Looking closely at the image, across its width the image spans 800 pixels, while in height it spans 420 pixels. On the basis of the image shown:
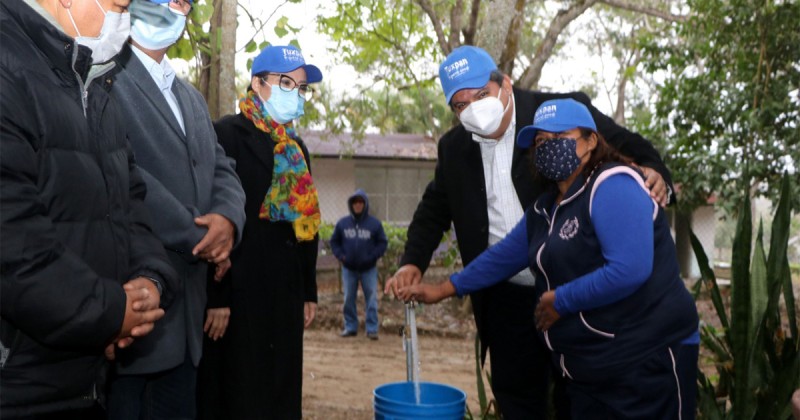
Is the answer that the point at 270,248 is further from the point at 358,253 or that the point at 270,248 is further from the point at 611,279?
the point at 358,253

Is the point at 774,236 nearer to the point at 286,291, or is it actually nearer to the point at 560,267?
the point at 560,267

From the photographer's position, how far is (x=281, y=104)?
143 inches

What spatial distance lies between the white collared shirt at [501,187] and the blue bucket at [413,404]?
617mm

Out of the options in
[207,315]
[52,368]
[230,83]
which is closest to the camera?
[52,368]

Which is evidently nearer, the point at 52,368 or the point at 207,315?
the point at 52,368

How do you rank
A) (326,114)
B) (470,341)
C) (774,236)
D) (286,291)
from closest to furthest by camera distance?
(286,291)
(774,236)
(470,341)
(326,114)

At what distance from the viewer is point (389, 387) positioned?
3.26 meters

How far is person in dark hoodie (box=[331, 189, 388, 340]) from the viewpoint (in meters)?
11.0

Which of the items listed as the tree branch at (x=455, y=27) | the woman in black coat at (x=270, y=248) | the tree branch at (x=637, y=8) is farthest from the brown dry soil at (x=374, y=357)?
the tree branch at (x=637, y=8)

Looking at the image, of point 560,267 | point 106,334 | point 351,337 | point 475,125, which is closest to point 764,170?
point 351,337

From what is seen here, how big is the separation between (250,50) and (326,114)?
921 centimetres

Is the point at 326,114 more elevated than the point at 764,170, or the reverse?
the point at 326,114

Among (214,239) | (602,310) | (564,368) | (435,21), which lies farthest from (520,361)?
(435,21)

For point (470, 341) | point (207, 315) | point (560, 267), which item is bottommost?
point (470, 341)
